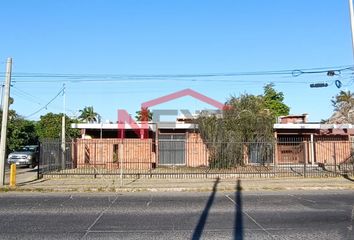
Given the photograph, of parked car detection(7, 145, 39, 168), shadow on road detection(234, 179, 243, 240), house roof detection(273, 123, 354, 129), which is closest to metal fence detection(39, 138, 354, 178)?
house roof detection(273, 123, 354, 129)

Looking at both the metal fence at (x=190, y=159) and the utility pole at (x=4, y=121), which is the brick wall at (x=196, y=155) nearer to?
the metal fence at (x=190, y=159)

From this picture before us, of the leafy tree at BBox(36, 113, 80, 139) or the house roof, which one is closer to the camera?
A: the house roof

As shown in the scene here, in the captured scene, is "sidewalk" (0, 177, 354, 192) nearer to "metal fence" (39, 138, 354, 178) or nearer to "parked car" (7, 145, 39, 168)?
"metal fence" (39, 138, 354, 178)

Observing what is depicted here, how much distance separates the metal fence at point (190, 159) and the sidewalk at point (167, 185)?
1213 millimetres

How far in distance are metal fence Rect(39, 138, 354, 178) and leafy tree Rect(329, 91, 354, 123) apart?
17.7 meters

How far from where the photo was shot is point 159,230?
8797 millimetres

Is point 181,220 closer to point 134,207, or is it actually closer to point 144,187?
point 134,207

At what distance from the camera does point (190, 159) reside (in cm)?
2809

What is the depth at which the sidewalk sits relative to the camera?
17547 mm

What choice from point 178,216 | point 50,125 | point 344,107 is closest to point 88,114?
point 50,125

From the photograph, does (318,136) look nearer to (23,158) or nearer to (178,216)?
(23,158)

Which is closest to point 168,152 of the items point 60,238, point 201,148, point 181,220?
point 201,148

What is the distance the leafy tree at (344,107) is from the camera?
4777 centimetres

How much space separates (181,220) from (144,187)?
7995mm
